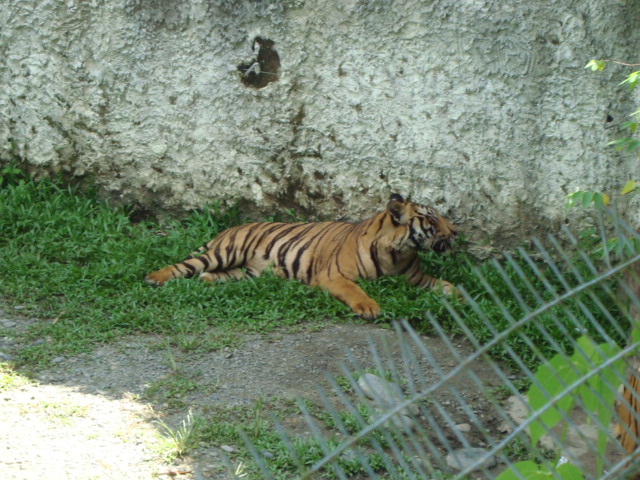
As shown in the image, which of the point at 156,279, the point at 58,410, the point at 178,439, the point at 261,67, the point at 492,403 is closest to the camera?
the point at 492,403

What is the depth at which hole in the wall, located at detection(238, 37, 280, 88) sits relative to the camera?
555 cm

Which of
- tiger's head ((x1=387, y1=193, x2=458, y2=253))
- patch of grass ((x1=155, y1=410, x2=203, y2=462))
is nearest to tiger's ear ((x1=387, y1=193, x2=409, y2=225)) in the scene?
tiger's head ((x1=387, y1=193, x2=458, y2=253))

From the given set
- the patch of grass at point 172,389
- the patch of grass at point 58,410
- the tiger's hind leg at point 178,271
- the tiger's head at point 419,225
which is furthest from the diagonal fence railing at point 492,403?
the tiger's hind leg at point 178,271

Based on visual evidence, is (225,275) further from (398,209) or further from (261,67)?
(261,67)

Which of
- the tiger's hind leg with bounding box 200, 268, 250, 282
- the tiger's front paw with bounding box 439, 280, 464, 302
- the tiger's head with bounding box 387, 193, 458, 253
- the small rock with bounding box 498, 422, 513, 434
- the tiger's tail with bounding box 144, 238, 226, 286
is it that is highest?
the tiger's tail with bounding box 144, 238, 226, 286

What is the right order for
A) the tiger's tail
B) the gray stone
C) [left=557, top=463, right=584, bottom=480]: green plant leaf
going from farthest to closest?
the tiger's tail < [left=557, top=463, right=584, bottom=480]: green plant leaf < the gray stone

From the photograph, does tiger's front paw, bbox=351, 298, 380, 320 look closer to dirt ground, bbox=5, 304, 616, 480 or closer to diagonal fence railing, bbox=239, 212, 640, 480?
dirt ground, bbox=5, 304, 616, 480

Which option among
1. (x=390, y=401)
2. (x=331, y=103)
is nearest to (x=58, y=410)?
(x=390, y=401)

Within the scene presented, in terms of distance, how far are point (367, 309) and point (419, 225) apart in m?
0.69

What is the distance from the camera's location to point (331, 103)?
5.52m

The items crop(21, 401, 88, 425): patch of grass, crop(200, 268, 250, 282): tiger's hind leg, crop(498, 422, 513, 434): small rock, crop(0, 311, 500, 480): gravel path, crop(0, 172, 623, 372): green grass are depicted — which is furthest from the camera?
crop(200, 268, 250, 282): tiger's hind leg

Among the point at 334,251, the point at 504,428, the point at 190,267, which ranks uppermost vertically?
the point at 190,267

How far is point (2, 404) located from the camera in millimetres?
3684

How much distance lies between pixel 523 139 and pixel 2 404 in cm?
332
